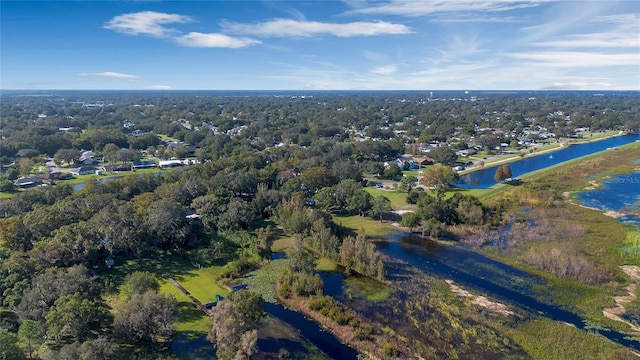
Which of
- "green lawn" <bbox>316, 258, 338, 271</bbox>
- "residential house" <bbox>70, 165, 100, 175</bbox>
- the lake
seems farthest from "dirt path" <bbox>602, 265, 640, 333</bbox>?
"residential house" <bbox>70, 165, 100, 175</bbox>

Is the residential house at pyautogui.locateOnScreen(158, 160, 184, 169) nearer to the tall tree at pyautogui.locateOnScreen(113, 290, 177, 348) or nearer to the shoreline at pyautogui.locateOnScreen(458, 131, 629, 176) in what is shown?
the shoreline at pyautogui.locateOnScreen(458, 131, 629, 176)

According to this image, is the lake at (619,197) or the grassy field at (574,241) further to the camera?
the lake at (619,197)

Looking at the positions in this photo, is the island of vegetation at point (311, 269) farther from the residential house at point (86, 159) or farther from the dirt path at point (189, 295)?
the residential house at point (86, 159)

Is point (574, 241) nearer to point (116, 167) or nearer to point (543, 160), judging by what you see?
point (543, 160)

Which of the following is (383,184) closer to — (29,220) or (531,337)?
(531,337)

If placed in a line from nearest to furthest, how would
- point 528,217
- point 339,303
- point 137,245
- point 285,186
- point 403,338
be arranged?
point 403,338, point 339,303, point 137,245, point 528,217, point 285,186

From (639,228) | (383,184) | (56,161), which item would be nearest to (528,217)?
(639,228)

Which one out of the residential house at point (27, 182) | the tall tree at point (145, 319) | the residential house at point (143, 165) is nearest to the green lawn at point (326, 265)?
the tall tree at point (145, 319)
